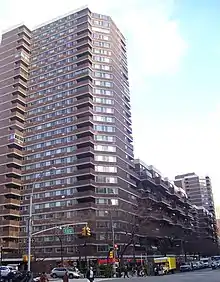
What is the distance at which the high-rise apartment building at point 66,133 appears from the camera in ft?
266

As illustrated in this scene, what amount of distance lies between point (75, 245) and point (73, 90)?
129 ft

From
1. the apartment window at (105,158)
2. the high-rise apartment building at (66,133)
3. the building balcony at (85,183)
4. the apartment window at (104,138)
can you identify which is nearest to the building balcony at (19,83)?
the high-rise apartment building at (66,133)

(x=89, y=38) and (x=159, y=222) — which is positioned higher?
(x=89, y=38)

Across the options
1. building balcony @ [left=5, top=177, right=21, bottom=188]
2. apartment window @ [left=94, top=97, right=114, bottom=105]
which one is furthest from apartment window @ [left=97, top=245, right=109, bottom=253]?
apartment window @ [left=94, top=97, right=114, bottom=105]

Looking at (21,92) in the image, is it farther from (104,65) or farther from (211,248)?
(211,248)

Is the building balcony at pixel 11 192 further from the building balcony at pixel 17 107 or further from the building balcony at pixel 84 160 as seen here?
the building balcony at pixel 17 107

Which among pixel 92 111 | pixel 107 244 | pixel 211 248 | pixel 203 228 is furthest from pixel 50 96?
pixel 203 228

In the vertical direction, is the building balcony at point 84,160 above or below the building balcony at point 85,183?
above

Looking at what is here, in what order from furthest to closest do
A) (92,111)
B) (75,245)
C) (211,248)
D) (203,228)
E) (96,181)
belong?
(203,228)
(211,248)
(92,111)
(96,181)
(75,245)

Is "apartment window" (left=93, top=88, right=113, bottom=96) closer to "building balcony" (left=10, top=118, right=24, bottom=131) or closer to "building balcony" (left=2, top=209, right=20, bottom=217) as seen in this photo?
"building balcony" (left=10, top=118, right=24, bottom=131)

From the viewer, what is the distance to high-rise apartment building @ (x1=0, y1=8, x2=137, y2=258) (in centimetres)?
8094

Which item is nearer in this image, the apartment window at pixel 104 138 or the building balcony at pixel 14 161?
the apartment window at pixel 104 138

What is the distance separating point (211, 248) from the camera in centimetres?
13338

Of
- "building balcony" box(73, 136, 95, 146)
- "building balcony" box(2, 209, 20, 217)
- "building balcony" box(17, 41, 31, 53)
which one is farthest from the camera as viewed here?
"building balcony" box(17, 41, 31, 53)
